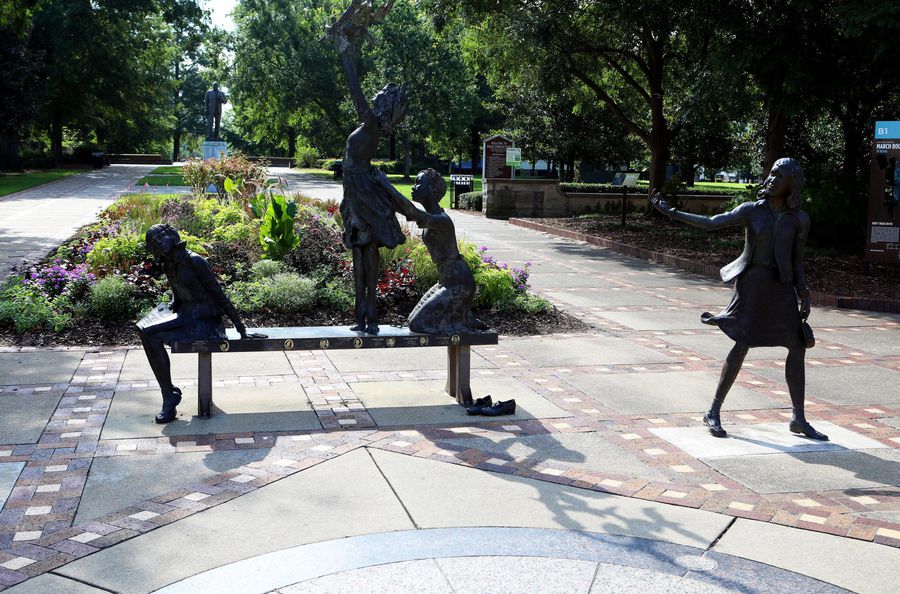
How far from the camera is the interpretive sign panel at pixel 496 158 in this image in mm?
31203

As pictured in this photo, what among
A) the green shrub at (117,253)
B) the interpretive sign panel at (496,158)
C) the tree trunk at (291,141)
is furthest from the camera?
the tree trunk at (291,141)

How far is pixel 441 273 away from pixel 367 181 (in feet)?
3.22

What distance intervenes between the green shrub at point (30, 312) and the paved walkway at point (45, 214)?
2146 millimetres

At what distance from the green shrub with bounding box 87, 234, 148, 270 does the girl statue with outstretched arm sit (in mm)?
4846

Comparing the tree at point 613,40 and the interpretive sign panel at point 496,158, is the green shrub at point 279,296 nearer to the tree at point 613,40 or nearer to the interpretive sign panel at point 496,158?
the tree at point 613,40

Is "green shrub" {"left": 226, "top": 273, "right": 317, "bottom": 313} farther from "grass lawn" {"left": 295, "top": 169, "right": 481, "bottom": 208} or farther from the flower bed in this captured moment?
"grass lawn" {"left": 295, "top": 169, "right": 481, "bottom": 208}

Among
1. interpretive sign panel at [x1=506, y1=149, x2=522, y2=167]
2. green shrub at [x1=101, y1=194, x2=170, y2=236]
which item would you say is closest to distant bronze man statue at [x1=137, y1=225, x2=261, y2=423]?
green shrub at [x1=101, y1=194, x2=170, y2=236]

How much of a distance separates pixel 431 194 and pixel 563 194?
72.8 ft

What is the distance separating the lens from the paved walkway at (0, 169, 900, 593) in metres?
4.29

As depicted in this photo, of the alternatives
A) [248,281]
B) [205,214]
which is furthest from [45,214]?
[248,281]

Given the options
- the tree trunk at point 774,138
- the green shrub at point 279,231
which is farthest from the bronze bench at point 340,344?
the tree trunk at point 774,138

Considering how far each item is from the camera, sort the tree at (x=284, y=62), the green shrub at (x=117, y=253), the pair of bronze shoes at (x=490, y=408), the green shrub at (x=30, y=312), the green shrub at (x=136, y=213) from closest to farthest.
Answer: the pair of bronze shoes at (x=490, y=408), the green shrub at (x=30, y=312), the green shrub at (x=117, y=253), the green shrub at (x=136, y=213), the tree at (x=284, y=62)

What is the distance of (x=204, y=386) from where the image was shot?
665 cm

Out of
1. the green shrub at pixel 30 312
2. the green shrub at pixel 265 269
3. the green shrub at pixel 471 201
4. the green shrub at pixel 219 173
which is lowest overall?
the green shrub at pixel 30 312
